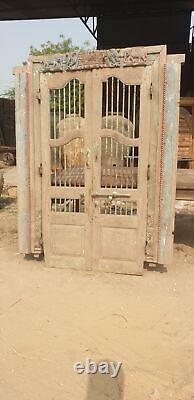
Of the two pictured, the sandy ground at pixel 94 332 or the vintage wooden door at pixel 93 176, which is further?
the vintage wooden door at pixel 93 176

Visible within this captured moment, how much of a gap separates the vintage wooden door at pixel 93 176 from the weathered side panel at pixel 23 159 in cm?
24

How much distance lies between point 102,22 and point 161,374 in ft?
31.7

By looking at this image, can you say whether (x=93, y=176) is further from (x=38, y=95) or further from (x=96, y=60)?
(x=96, y=60)

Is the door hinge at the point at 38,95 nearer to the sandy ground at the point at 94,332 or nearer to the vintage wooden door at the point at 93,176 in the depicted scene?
the vintage wooden door at the point at 93,176

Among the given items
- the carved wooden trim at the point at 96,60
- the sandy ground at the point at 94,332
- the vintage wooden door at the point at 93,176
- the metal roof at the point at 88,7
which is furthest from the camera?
the metal roof at the point at 88,7

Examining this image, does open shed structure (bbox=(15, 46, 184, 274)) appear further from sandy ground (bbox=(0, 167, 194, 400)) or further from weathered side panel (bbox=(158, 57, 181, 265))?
sandy ground (bbox=(0, 167, 194, 400))

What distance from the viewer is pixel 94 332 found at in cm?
341

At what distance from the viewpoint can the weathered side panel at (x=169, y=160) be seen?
4.11 m

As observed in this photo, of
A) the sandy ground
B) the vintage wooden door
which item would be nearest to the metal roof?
the vintage wooden door

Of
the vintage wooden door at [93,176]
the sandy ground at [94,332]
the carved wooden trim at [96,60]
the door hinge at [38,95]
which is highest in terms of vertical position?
the carved wooden trim at [96,60]

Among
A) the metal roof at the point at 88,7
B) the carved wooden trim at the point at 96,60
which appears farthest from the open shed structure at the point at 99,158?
the metal roof at the point at 88,7

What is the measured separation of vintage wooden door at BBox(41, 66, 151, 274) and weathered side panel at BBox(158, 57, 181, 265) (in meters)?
0.22

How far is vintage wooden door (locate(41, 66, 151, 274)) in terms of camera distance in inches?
170

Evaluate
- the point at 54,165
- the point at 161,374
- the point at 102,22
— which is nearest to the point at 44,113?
the point at 54,165
